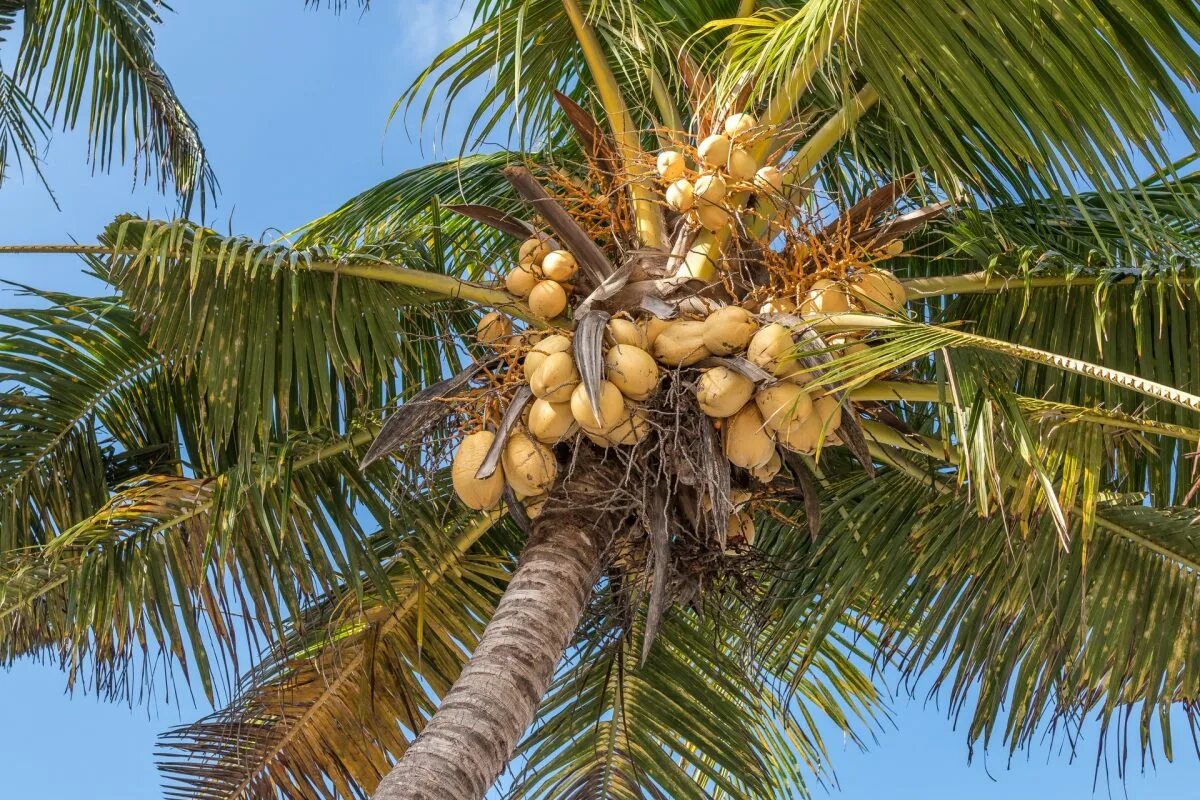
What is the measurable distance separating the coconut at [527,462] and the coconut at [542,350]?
16 centimetres

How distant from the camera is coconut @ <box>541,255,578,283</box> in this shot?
3271 mm

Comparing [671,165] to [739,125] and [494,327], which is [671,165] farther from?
[494,327]

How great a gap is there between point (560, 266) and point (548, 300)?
0.10 meters

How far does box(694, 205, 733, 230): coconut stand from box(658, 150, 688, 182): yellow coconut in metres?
0.16

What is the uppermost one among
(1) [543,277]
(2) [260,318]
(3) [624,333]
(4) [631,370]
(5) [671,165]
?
(2) [260,318]

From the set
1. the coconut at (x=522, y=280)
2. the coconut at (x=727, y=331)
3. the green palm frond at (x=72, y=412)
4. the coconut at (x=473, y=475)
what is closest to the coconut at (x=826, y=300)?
the coconut at (x=727, y=331)

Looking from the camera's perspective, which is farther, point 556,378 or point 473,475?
point 473,475

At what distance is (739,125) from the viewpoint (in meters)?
3.37

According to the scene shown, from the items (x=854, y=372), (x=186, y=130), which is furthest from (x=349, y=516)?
(x=186, y=130)

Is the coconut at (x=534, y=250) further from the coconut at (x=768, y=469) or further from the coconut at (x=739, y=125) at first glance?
the coconut at (x=768, y=469)

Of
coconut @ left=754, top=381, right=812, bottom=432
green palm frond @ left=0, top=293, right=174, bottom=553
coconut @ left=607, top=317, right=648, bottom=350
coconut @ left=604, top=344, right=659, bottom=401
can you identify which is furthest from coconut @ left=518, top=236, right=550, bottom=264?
green palm frond @ left=0, top=293, right=174, bottom=553

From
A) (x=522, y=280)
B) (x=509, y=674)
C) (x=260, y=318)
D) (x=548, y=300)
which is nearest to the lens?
(x=509, y=674)

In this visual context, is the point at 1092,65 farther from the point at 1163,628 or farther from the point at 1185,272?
the point at 1163,628

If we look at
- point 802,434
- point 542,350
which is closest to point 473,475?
point 542,350
